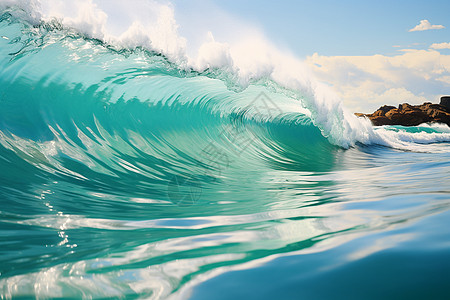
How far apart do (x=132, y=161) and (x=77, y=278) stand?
2.99m

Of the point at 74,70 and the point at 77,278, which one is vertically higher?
the point at 74,70

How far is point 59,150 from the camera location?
375cm

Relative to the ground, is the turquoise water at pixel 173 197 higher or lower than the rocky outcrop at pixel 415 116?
lower

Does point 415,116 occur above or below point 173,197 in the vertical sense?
above

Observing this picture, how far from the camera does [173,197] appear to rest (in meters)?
3.14

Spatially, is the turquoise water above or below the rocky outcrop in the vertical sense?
below

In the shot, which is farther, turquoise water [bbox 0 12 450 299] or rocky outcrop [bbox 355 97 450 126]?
rocky outcrop [bbox 355 97 450 126]

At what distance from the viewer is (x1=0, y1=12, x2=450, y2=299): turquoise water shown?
3.65 feet

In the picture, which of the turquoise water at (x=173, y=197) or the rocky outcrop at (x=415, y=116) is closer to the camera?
the turquoise water at (x=173, y=197)

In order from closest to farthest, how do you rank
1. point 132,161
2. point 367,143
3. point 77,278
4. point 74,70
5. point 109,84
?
point 77,278 → point 132,161 → point 74,70 → point 109,84 → point 367,143

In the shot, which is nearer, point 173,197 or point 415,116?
point 173,197

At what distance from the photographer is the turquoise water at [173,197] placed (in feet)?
3.65

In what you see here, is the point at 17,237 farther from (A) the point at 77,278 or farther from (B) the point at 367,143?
(B) the point at 367,143

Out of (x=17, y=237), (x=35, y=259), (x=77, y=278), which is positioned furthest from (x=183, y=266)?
(x=17, y=237)
